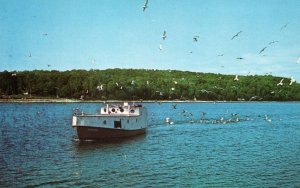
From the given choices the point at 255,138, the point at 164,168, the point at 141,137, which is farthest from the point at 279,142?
the point at 164,168

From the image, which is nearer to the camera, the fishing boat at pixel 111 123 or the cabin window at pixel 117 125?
the fishing boat at pixel 111 123

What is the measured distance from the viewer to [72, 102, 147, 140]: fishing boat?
197 feet

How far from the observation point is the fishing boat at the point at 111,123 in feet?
197

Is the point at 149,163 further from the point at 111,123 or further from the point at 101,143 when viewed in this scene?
the point at 111,123

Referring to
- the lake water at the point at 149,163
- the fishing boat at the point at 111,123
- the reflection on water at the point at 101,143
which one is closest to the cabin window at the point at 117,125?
the fishing boat at the point at 111,123

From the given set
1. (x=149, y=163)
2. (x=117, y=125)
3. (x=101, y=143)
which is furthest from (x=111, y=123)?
(x=149, y=163)

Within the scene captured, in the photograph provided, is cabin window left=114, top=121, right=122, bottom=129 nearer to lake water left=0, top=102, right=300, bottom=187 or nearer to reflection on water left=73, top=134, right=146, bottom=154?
reflection on water left=73, top=134, right=146, bottom=154

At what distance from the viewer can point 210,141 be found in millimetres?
67312

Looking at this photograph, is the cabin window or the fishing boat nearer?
→ the fishing boat

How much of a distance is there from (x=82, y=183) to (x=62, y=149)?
20671 mm

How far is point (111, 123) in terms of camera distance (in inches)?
2499

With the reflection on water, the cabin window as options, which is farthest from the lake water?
the cabin window

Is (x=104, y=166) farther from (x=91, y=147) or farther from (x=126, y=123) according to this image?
(x=126, y=123)

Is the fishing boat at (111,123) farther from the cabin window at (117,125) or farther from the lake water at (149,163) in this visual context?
the lake water at (149,163)
